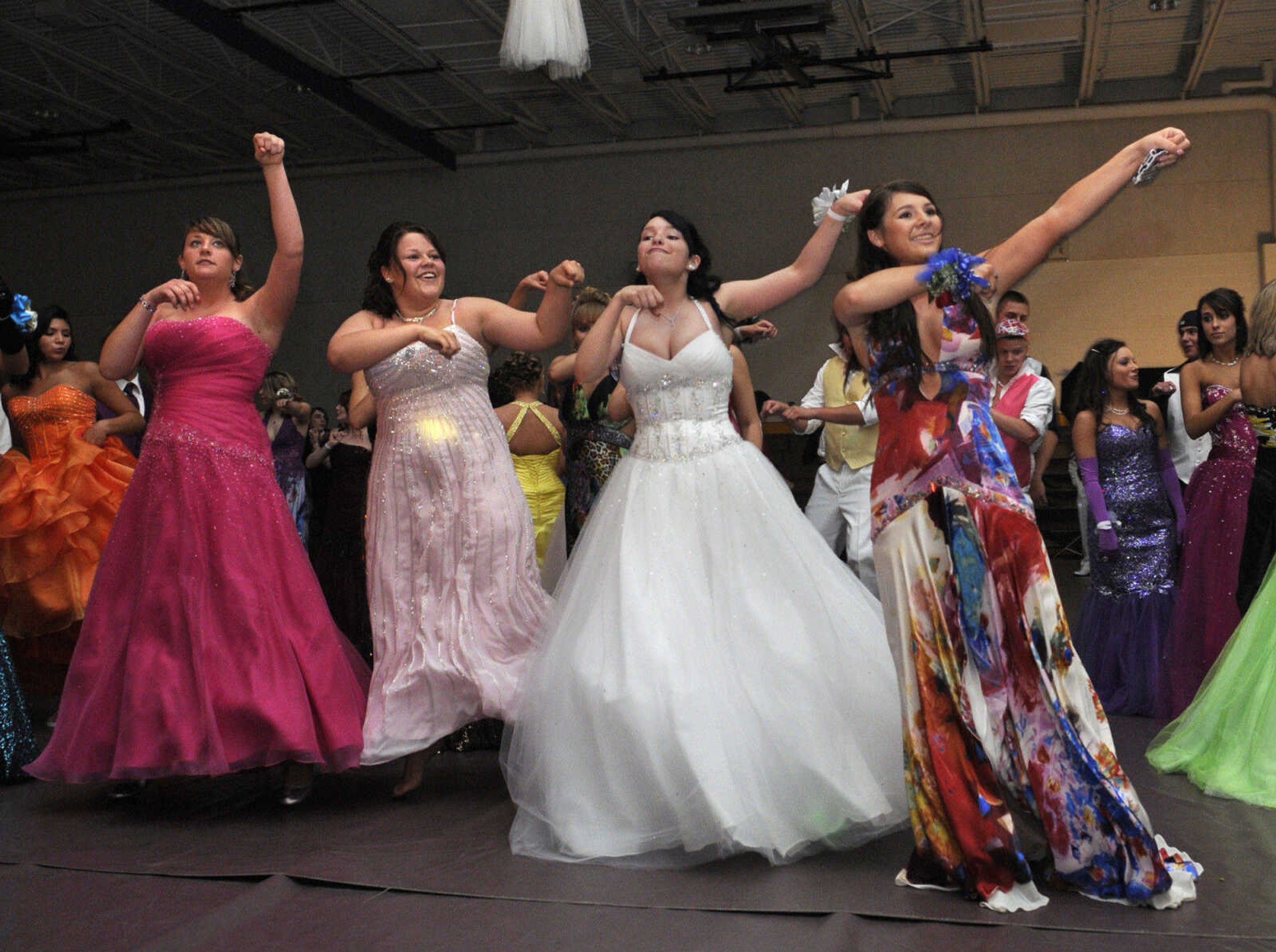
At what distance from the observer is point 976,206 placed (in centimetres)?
1438

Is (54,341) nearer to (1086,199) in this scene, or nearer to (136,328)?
(136,328)

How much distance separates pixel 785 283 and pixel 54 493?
3.06 m

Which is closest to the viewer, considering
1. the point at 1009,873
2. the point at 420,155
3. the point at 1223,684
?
the point at 1009,873

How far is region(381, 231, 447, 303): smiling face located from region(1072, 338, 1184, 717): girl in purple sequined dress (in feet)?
9.12

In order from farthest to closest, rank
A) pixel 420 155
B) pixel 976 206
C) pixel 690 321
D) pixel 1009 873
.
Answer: pixel 420 155, pixel 976 206, pixel 690 321, pixel 1009 873

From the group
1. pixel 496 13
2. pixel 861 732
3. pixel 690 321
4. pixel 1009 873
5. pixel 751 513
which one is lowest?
pixel 1009 873

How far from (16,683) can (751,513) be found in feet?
8.08

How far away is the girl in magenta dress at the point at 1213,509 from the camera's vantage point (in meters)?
4.74

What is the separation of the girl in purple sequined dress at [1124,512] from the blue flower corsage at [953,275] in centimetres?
275

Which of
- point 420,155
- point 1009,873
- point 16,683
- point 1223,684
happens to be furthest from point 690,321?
point 420,155

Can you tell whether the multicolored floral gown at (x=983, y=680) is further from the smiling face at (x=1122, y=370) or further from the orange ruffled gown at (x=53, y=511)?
the orange ruffled gown at (x=53, y=511)

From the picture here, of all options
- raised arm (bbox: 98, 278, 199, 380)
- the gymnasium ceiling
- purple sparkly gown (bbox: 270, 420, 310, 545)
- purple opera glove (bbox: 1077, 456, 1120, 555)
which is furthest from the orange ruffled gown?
the gymnasium ceiling

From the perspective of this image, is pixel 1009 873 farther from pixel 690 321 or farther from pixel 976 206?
pixel 976 206

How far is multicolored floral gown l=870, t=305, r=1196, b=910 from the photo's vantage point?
8.56ft
